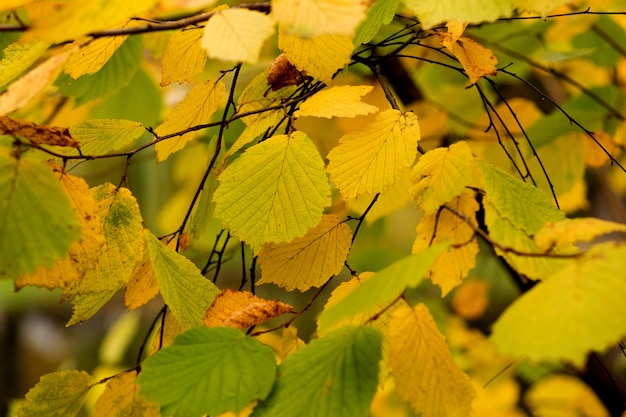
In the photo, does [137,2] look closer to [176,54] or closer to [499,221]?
[176,54]

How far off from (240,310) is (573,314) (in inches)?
7.8

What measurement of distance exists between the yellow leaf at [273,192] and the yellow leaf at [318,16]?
0.11m

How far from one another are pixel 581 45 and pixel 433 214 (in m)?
0.53

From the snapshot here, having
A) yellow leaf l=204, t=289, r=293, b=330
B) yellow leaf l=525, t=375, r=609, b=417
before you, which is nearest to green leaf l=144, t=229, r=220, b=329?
yellow leaf l=204, t=289, r=293, b=330

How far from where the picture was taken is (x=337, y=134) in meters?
0.81

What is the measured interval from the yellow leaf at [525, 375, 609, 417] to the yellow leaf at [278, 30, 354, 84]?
1.09m

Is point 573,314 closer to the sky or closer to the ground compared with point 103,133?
closer to the ground

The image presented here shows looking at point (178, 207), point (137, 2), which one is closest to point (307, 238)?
point (137, 2)

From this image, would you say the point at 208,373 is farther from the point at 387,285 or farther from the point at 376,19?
the point at 376,19

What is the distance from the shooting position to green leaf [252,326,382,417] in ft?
1.10

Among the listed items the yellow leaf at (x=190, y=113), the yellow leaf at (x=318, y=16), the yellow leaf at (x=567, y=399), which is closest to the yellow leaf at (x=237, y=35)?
the yellow leaf at (x=318, y=16)

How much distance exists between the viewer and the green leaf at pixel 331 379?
33 cm

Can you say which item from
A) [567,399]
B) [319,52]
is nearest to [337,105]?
[319,52]

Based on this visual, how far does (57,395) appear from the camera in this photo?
429 mm
